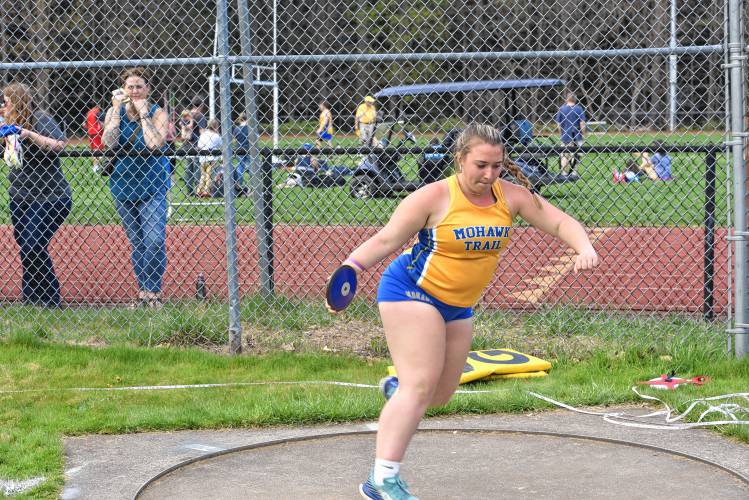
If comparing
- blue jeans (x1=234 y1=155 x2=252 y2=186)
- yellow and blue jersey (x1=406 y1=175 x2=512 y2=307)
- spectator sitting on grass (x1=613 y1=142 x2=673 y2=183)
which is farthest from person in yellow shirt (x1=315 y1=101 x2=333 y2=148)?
yellow and blue jersey (x1=406 y1=175 x2=512 y2=307)

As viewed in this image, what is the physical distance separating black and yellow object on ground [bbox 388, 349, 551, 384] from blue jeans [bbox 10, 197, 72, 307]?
3467mm

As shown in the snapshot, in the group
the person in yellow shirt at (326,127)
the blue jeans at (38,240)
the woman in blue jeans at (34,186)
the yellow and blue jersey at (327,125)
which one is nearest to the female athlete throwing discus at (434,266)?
the woman in blue jeans at (34,186)

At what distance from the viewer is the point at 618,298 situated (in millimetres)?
9492

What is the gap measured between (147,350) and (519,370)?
105 inches

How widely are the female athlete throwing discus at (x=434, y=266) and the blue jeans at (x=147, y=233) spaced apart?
14.8 feet

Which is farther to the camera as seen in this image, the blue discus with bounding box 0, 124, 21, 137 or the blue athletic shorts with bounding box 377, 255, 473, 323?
the blue discus with bounding box 0, 124, 21, 137

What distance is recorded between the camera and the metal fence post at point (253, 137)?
7.61 m

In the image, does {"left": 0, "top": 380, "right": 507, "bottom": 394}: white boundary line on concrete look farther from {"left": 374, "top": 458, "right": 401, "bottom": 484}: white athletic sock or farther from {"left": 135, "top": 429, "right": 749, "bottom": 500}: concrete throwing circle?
{"left": 374, "top": 458, "right": 401, "bottom": 484}: white athletic sock

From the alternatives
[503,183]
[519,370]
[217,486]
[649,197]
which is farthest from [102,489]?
[649,197]

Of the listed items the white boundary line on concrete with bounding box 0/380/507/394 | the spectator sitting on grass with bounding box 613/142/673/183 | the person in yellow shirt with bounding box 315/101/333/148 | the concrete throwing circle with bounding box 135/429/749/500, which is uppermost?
the person in yellow shirt with bounding box 315/101/333/148

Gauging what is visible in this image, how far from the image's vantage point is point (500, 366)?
7.03 metres

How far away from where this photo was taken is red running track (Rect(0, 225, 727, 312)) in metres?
9.48

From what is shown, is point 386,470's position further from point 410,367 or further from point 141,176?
point 141,176

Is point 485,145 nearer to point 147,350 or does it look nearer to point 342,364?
point 342,364
